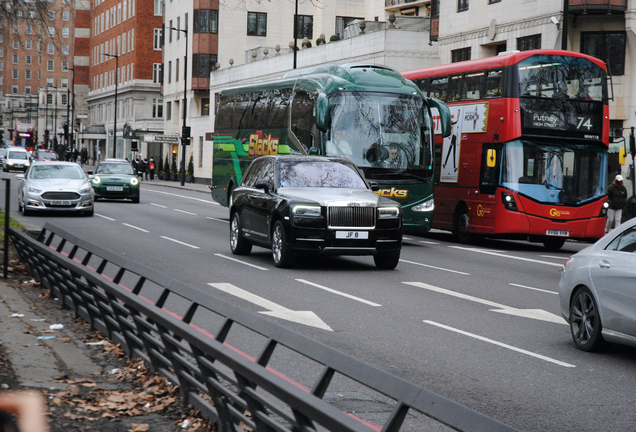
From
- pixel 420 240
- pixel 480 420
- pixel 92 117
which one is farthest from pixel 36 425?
pixel 92 117

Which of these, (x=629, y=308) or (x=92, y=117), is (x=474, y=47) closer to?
(x=629, y=308)

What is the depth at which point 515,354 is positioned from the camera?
26.4 feet

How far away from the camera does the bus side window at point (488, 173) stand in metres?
21.0

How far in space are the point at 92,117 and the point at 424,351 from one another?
11225 cm

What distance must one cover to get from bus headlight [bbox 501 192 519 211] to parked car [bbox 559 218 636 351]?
1189 cm

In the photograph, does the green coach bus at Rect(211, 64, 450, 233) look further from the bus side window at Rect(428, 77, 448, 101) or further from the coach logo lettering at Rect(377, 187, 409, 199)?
the bus side window at Rect(428, 77, 448, 101)

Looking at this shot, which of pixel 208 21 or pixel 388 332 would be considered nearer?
pixel 388 332

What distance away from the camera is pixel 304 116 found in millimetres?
22203

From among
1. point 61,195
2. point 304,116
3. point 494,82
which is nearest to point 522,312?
A: point 494,82

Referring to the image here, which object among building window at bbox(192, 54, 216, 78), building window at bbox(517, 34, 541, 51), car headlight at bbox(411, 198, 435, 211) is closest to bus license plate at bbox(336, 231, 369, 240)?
car headlight at bbox(411, 198, 435, 211)

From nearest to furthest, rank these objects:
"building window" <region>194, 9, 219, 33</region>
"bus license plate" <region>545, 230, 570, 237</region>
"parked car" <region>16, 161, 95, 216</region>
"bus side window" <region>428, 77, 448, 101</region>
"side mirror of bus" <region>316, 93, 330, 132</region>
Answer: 1. "side mirror of bus" <region>316, 93, 330, 132</region>
2. "bus license plate" <region>545, 230, 570, 237</region>
3. "bus side window" <region>428, 77, 448, 101</region>
4. "parked car" <region>16, 161, 95, 216</region>
5. "building window" <region>194, 9, 219, 33</region>

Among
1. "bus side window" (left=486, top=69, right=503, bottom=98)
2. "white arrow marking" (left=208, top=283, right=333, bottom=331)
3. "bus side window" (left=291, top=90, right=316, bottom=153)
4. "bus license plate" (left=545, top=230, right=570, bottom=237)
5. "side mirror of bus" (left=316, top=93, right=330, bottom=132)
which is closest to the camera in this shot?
"white arrow marking" (left=208, top=283, right=333, bottom=331)

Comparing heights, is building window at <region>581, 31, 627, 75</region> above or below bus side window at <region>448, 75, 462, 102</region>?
above

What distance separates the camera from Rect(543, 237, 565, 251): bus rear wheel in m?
22.4
